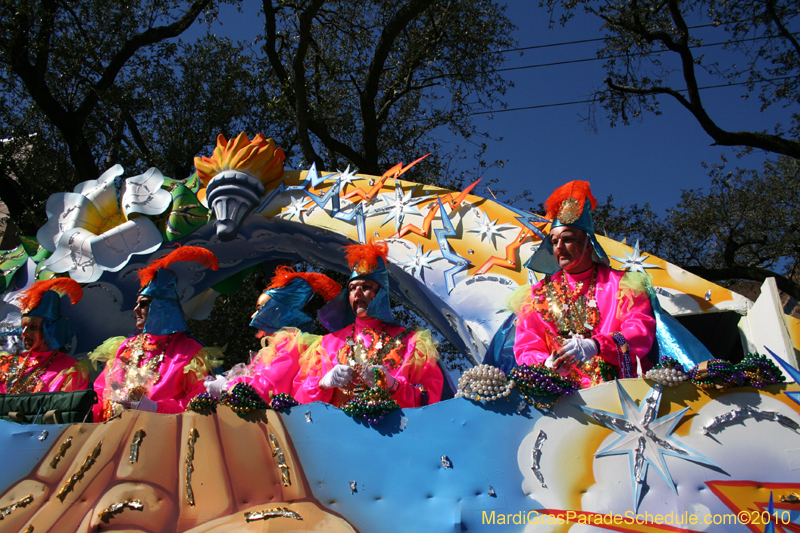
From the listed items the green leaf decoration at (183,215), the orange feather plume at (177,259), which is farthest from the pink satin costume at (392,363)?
the green leaf decoration at (183,215)

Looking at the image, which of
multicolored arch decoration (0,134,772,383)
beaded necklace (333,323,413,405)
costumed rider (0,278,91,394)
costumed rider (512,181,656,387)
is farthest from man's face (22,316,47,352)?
costumed rider (512,181,656,387)

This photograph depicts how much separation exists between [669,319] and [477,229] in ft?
5.91

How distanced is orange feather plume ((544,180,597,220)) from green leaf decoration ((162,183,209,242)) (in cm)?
316

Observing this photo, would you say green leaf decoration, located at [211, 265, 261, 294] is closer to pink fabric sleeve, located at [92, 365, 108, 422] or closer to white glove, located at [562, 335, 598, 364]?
pink fabric sleeve, located at [92, 365, 108, 422]

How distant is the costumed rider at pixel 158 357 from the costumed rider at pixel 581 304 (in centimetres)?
230

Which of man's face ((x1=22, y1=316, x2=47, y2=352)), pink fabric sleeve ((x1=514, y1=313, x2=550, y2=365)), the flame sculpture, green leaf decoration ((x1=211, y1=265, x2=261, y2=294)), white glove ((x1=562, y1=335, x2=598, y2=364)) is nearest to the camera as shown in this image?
white glove ((x1=562, y1=335, x2=598, y2=364))

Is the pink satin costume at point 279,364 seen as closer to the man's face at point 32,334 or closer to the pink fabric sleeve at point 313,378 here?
the pink fabric sleeve at point 313,378

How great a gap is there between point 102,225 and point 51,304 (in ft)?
2.71

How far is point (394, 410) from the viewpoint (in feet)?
8.11

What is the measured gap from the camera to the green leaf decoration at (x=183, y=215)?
5.34 metres

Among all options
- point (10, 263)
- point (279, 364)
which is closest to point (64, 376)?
point (10, 263)

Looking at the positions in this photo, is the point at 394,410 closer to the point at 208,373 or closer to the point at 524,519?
the point at 524,519

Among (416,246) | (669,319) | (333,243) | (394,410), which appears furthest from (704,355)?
(333,243)

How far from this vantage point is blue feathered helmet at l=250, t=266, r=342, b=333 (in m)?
4.30
